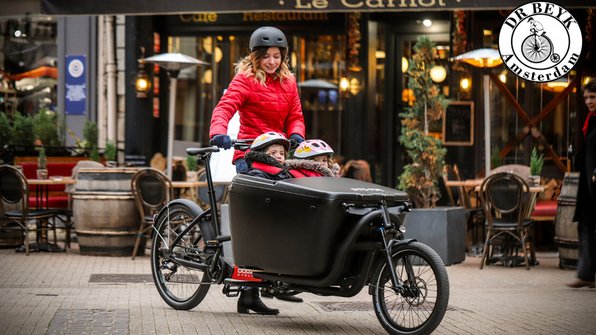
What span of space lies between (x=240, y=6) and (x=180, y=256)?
4.41 meters

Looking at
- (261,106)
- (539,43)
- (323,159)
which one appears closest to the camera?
(323,159)

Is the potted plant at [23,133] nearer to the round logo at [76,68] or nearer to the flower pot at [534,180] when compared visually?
the round logo at [76,68]

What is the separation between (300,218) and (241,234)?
Answer: 2.06 feet

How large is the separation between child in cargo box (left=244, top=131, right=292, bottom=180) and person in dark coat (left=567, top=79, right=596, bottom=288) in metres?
3.35

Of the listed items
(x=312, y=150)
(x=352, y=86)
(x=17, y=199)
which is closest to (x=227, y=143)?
(x=312, y=150)

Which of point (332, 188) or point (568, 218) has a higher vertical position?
point (332, 188)

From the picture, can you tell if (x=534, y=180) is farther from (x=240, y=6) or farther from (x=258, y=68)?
(x=258, y=68)

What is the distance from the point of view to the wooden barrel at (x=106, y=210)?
12.6 meters

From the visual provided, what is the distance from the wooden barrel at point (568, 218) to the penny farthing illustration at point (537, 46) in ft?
6.72

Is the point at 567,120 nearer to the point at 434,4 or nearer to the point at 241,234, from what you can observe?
the point at 434,4

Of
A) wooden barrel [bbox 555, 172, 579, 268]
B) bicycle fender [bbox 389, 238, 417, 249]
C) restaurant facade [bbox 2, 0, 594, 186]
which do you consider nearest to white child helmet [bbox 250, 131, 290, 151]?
bicycle fender [bbox 389, 238, 417, 249]

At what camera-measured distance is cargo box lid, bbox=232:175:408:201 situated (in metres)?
6.73

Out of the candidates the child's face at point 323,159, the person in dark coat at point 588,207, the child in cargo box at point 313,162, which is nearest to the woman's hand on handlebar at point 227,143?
the child in cargo box at point 313,162

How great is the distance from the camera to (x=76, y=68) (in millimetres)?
18812
